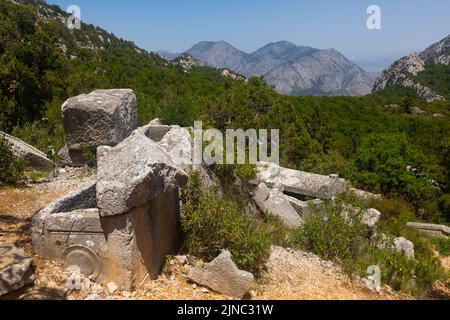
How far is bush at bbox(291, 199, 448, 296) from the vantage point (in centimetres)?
691

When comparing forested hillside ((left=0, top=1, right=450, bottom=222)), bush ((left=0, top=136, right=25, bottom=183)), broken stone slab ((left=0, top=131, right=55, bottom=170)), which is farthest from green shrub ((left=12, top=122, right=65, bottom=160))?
bush ((left=0, top=136, right=25, bottom=183))

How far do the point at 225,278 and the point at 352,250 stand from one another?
128 inches

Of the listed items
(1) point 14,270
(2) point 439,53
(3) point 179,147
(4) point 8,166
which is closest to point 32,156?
(4) point 8,166

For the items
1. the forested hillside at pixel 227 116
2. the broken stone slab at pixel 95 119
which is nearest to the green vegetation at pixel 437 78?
the forested hillside at pixel 227 116

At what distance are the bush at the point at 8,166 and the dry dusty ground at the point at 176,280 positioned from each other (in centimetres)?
38

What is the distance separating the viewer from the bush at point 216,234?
5770 millimetres

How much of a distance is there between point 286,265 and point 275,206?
2.95 metres

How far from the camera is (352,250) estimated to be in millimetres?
7480

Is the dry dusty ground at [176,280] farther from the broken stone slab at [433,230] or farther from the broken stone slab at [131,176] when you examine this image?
the broken stone slab at [433,230]

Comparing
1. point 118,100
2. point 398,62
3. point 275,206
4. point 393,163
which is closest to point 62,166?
point 118,100

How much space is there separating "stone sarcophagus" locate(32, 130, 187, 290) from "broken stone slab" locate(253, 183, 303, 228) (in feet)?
14.2

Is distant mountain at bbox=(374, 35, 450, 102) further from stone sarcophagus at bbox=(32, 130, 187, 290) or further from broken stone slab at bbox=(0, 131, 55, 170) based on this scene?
stone sarcophagus at bbox=(32, 130, 187, 290)

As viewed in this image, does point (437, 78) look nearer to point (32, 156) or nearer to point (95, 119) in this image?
point (95, 119)
